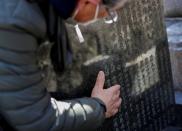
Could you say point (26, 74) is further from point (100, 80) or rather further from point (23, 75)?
point (100, 80)

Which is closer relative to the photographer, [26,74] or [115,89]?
[26,74]

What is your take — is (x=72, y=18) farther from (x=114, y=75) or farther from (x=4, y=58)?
(x=114, y=75)

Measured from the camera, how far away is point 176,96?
4.43 meters

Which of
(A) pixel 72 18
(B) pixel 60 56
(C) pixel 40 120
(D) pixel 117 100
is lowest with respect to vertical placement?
(D) pixel 117 100

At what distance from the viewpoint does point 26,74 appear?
2.42 meters

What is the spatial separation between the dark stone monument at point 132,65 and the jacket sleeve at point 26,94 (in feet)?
1.85

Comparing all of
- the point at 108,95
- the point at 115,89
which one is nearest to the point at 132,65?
the point at 115,89

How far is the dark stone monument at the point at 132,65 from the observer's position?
3314 millimetres

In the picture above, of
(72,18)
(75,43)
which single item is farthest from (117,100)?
(72,18)

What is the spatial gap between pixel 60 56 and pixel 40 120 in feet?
1.24

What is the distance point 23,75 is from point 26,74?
2 centimetres

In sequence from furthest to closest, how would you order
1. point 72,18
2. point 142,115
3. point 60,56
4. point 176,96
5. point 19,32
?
point 176,96 < point 142,115 < point 60,56 < point 72,18 < point 19,32

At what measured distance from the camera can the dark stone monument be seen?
3314mm

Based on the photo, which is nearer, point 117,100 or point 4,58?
point 4,58
